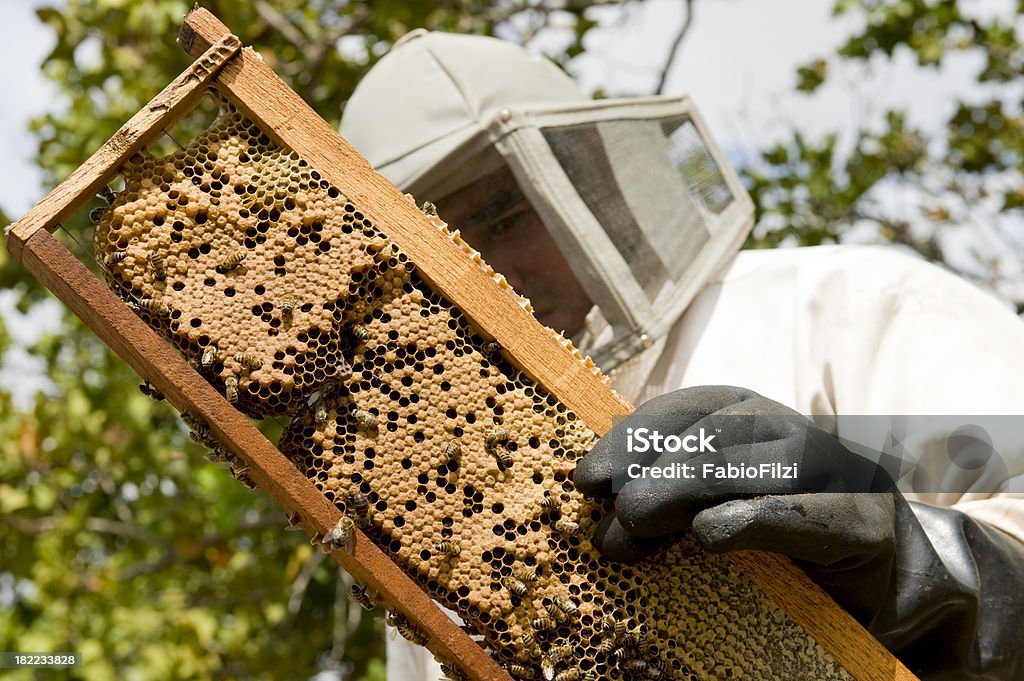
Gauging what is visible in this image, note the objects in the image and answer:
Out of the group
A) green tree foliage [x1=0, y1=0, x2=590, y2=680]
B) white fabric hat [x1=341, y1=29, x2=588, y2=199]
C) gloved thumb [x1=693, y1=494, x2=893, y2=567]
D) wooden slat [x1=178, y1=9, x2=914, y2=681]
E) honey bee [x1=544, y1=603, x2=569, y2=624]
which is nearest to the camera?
gloved thumb [x1=693, y1=494, x2=893, y2=567]

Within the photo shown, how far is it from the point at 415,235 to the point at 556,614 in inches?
26.2

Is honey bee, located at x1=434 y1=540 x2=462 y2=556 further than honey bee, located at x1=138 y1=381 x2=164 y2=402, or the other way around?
honey bee, located at x1=138 y1=381 x2=164 y2=402

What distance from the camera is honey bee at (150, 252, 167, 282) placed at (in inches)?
62.3

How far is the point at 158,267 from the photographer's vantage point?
1.58 m

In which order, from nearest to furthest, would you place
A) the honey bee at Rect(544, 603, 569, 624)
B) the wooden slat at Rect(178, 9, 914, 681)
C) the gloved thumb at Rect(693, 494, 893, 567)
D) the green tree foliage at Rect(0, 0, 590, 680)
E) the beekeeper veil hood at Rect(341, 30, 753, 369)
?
the gloved thumb at Rect(693, 494, 893, 567)
the honey bee at Rect(544, 603, 569, 624)
the wooden slat at Rect(178, 9, 914, 681)
the beekeeper veil hood at Rect(341, 30, 753, 369)
the green tree foliage at Rect(0, 0, 590, 680)

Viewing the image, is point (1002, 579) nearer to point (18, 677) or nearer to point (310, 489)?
point (310, 489)

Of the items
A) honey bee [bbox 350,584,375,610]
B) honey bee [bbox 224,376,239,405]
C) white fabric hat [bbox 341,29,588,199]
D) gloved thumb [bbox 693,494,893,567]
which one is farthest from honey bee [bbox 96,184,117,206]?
gloved thumb [bbox 693,494,893,567]

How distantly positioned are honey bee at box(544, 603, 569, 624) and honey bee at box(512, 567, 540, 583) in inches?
2.0

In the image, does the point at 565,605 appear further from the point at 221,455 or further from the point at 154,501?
the point at 154,501

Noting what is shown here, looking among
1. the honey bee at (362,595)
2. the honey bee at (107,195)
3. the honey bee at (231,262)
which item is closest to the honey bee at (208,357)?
the honey bee at (231,262)

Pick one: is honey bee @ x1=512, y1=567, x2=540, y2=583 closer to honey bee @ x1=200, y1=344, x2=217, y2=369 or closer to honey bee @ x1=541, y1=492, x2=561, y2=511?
honey bee @ x1=541, y1=492, x2=561, y2=511

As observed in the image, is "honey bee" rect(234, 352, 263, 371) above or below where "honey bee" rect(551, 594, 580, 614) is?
above

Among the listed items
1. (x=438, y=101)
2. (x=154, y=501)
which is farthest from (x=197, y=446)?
(x=438, y=101)

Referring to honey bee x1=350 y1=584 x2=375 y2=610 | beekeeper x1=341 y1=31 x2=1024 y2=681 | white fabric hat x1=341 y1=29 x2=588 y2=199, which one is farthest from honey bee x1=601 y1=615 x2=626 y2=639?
white fabric hat x1=341 y1=29 x2=588 y2=199
